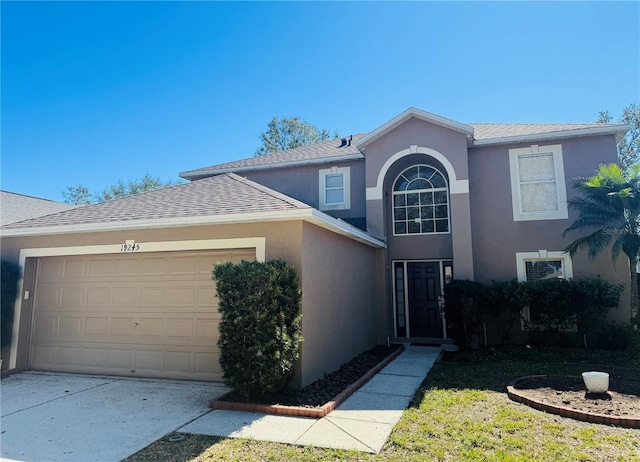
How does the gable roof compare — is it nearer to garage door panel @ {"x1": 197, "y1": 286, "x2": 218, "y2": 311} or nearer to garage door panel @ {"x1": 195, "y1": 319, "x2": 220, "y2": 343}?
garage door panel @ {"x1": 197, "y1": 286, "x2": 218, "y2": 311}

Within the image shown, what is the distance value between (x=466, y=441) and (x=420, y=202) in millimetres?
8927

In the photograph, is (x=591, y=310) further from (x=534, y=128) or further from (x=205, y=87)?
(x=205, y=87)

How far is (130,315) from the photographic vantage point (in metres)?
8.18

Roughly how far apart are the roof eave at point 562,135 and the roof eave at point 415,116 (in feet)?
2.50

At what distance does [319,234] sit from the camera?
770 centimetres

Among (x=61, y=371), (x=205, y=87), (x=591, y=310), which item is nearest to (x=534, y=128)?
(x=591, y=310)

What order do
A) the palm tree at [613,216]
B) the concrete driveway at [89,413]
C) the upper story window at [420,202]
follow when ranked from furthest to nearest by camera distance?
the upper story window at [420,202] → the palm tree at [613,216] → the concrete driveway at [89,413]

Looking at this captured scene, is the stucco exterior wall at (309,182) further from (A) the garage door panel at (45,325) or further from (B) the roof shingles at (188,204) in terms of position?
(A) the garage door panel at (45,325)

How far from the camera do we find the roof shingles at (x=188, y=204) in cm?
733

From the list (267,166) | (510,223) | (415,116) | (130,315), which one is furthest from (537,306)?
(130,315)

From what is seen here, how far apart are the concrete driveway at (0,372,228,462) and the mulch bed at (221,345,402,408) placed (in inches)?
39.5

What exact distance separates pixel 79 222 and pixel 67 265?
3.98ft

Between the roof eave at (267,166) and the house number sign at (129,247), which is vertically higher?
the roof eave at (267,166)

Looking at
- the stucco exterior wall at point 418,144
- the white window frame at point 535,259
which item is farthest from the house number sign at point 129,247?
the white window frame at point 535,259
